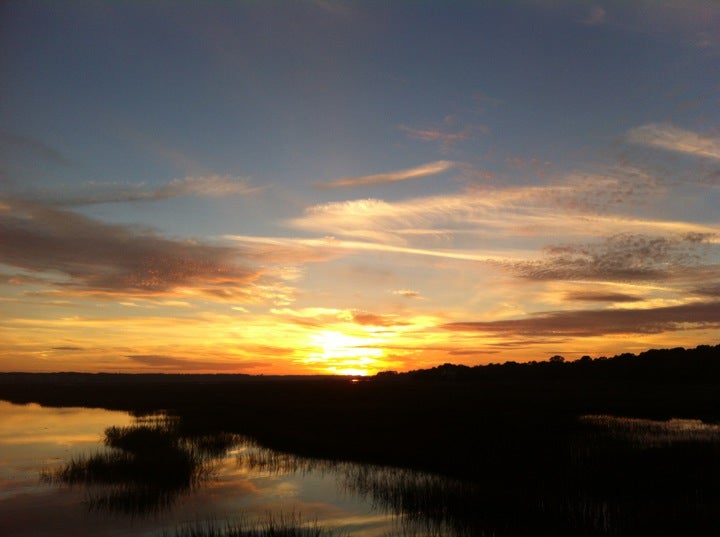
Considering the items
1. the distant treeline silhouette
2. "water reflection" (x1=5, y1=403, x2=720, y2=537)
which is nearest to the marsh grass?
"water reflection" (x1=5, y1=403, x2=720, y2=537)

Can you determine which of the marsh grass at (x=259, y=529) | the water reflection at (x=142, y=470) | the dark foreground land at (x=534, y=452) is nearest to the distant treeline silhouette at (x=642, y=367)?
the dark foreground land at (x=534, y=452)

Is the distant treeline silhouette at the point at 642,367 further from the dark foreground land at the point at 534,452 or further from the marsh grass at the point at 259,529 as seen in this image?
the marsh grass at the point at 259,529

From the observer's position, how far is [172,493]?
1850 cm

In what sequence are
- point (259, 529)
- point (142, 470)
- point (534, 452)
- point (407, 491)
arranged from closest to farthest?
point (259, 529) → point (407, 491) → point (142, 470) → point (534, 452)

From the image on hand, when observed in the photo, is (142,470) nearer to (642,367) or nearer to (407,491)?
(407,491)

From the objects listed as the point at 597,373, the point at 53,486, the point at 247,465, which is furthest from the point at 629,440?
the point at 597,373

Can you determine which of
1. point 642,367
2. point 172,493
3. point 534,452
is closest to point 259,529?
point 172,493

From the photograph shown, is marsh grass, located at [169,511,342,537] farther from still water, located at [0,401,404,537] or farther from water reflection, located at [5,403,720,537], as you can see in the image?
→ still water, located at [0,401,404,537]

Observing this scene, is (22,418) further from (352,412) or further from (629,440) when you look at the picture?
(629,440)

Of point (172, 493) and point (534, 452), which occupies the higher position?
point (534, 452)

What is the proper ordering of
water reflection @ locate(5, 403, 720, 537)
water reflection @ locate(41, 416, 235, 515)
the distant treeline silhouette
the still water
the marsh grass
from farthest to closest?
1. the distant treeline silhouette
2. water reflection @ locate(41, 416, 235, 515)
3. the still water
4. water reflection @ locate(5, 403, 720, 537)
5. the marsh grass

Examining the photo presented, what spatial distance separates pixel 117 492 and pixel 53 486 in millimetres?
3272

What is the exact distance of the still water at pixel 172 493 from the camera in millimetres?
15170

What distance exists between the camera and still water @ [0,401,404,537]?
1517 cm
